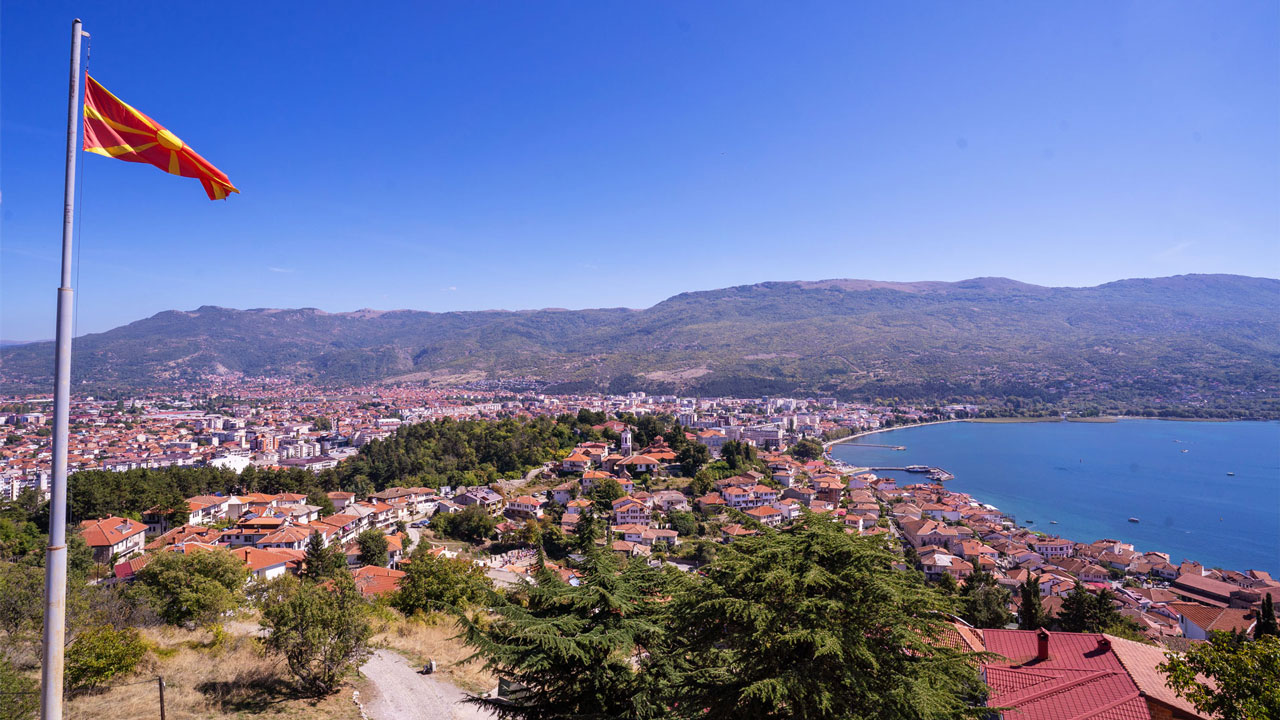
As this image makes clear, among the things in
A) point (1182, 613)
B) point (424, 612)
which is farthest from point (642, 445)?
point (424, 612)

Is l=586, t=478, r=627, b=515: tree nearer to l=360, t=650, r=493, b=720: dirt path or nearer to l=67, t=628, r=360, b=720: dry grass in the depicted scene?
l=360, t=650, r=493, b=720: dirt path

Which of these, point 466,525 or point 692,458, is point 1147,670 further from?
point 692,458

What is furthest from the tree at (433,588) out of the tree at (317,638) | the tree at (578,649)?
the tree at (578,649)

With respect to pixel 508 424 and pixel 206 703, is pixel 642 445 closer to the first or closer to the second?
pixel 508 424

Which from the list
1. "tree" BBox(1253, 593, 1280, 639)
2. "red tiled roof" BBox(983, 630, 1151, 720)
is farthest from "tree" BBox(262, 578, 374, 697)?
"tree" BBox(1253, 593, 1280, 639)

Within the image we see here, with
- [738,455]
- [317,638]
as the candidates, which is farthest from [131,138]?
[738,455]

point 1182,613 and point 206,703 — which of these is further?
point 1182,613

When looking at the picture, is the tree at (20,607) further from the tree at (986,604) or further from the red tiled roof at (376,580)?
the tree at (986,604)
